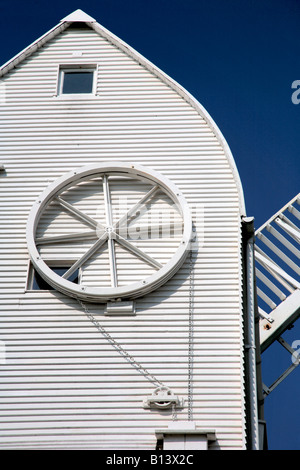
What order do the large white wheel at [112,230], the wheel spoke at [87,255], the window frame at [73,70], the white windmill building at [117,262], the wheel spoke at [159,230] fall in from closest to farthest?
the white windmill building at [117,262]
the large white wheel at [112,230]
the wheel spoke at [87,255]
the wheel spoke at [159,230]
the window frame at [73,70]

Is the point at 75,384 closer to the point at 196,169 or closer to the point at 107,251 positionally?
the point at 107,251

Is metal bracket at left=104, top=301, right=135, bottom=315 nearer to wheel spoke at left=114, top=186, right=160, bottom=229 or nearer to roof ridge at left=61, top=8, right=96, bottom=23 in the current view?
wheel spoke at left=114, top=186, right=160, bottom=229

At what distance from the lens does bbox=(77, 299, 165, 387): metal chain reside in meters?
18.2

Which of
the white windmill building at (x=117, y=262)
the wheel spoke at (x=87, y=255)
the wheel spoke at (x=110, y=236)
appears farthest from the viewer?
the wheel spoke at (x=87, y=255)

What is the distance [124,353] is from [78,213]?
3925mm

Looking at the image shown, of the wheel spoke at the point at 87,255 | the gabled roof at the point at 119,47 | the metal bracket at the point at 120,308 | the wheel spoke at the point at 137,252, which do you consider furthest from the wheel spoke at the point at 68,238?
the gabled roof at the point at 119,47

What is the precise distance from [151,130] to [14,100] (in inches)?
150

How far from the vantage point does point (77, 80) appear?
23469 mm

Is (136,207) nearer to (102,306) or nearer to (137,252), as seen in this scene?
(137,252)

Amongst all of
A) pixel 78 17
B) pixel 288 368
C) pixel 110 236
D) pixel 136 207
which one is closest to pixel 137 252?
pixel 110 236

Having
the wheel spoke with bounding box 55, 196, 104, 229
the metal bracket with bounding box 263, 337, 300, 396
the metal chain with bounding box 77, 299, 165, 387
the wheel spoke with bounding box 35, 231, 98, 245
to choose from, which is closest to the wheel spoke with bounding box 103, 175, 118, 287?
the wheel spoke with bounding box 55, 196, 104, 229

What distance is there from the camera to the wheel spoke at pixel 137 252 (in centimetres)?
1983

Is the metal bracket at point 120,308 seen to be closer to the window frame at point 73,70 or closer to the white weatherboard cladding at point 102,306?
the white weatherboard cladding at point 102,306

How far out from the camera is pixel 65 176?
21109mm
